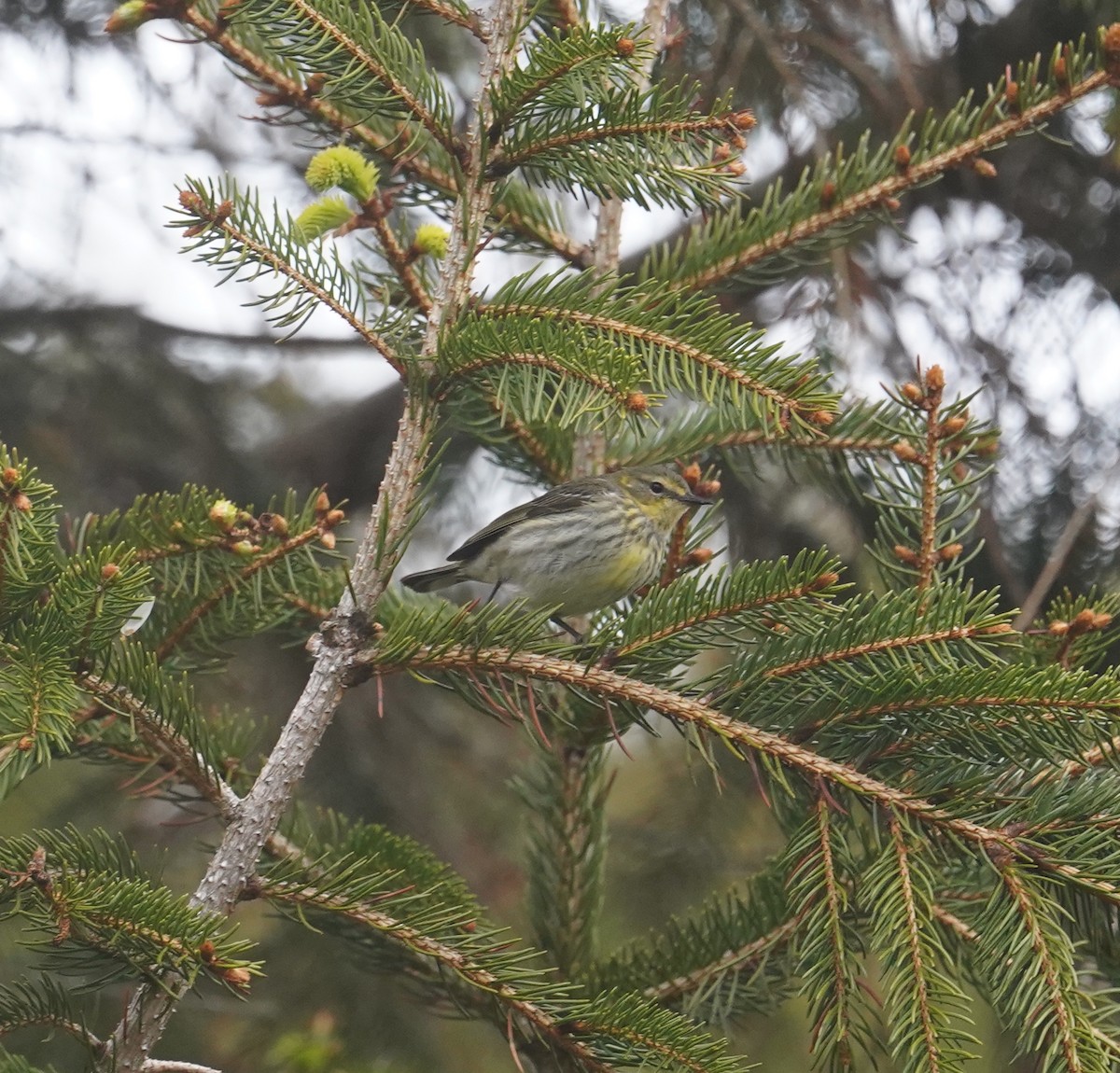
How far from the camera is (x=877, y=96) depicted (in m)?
4.06

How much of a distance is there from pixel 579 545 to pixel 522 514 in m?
0.24

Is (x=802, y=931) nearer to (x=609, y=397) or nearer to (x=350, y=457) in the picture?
(x=609, y=397)

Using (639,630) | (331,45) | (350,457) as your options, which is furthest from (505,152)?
(350,457)

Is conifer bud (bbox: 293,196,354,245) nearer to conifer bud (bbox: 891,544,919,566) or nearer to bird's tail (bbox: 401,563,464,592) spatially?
conifer bud (bbox: 891,544,919,566)

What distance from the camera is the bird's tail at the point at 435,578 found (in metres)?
4.07

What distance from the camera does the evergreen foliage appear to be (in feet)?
5.81

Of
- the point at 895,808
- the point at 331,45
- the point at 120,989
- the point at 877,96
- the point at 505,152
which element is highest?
the point at 877,96

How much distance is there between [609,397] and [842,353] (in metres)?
1.98

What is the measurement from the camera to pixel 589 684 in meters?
2.10

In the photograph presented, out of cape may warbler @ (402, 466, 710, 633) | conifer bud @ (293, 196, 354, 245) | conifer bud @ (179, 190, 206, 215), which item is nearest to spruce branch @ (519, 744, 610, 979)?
cape may warbler @ (402, 466, 710, 633)

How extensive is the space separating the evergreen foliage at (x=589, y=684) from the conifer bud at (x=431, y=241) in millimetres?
43

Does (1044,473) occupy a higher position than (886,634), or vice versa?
(1044,473)

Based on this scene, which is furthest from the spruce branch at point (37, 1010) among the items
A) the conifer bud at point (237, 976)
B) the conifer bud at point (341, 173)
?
the conifer bud at point (341, 173)

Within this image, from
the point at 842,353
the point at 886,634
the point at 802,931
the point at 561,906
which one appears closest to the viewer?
the point at 886,634
